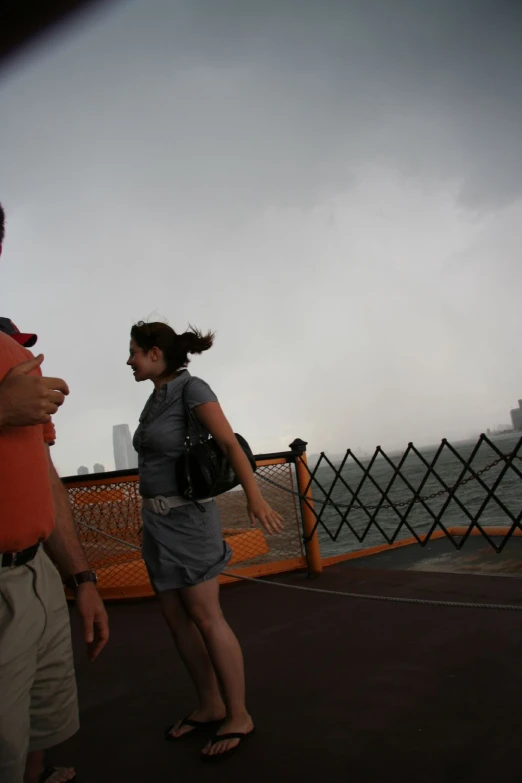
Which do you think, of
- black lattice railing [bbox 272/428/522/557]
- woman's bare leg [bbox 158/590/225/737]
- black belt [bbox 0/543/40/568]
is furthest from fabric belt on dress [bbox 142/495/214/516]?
black lattice railing [bbox 272/428/522/557]

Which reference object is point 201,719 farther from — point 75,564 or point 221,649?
point 75,564

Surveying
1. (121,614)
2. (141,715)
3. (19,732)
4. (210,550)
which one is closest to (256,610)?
(121,614)

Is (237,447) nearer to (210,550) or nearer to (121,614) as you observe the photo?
(210,550)

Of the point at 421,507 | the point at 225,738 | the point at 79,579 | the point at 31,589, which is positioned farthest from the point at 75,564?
the point at 421,507

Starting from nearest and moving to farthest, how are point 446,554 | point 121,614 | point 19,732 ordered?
point 19,732
point 121,614
point 446,554

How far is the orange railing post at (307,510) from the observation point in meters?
4.67

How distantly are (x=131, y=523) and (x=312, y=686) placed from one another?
2988mm

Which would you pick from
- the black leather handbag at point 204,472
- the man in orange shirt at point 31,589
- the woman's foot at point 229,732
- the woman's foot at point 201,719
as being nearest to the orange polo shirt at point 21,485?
the man in orange shirt at point 31,589

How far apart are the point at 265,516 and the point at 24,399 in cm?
97

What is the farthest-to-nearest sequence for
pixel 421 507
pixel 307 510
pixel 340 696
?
pixel 421 507 → pixel 307 510 → pixel 340 696

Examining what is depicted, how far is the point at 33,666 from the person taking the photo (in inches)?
47.7

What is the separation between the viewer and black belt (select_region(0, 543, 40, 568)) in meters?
1.15

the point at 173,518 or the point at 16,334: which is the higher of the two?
the point at 16,334

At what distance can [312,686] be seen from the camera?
7.69ft
